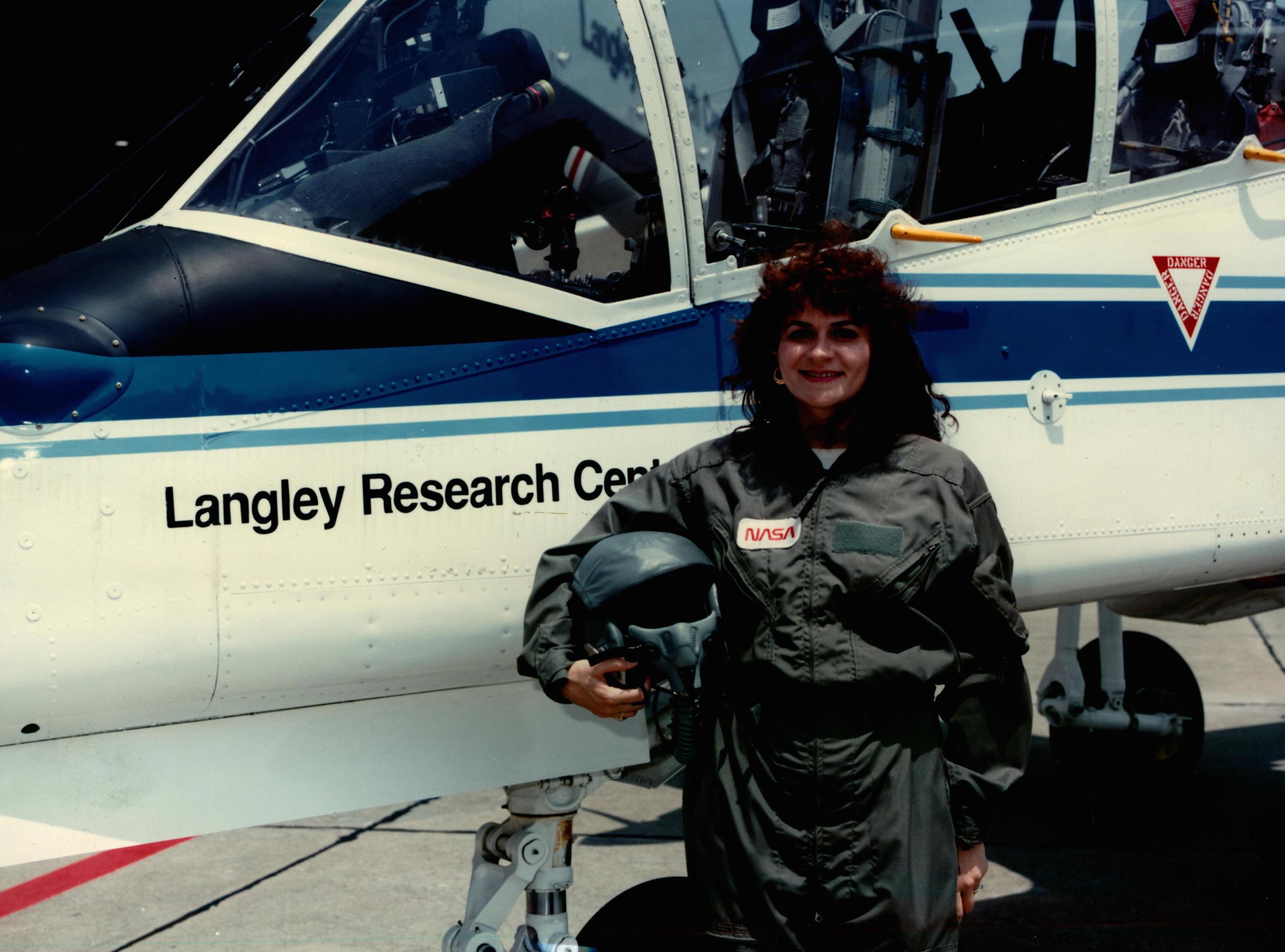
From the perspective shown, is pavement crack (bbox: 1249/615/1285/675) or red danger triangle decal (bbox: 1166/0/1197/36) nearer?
red danger triangle decal (bbox: 1166/0/1197/36)

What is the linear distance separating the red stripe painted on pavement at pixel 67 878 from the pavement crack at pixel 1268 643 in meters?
6.39

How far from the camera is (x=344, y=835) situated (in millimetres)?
5453

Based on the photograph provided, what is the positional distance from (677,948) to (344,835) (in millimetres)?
2829

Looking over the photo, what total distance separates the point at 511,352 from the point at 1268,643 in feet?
26.4

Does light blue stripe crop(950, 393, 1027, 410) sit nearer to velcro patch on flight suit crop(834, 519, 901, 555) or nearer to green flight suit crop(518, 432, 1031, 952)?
green flight suit crop(518, 432, 1031, 952)

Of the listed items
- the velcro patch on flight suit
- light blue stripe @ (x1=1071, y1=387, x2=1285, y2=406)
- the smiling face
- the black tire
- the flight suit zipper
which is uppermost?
the smiling face

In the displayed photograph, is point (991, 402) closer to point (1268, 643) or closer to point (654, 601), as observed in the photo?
point (654, 601)

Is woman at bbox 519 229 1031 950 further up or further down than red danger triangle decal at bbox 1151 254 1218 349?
further down

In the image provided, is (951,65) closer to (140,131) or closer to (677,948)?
(677,948)

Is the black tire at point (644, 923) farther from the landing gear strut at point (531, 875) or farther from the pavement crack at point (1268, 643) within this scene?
the pavement crack at point (1268, 643)

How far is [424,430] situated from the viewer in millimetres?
2637

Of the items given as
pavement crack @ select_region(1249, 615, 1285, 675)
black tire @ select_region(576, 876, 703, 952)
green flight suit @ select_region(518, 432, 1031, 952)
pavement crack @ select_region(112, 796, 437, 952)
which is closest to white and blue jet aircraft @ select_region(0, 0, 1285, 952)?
black tire @ select_region(576, 876, 703, 952)

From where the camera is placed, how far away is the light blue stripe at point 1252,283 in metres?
3.45

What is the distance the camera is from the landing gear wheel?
5734 millimetres
